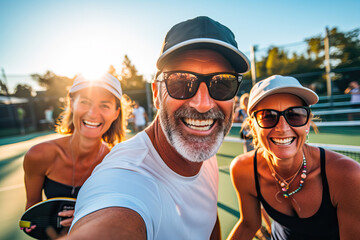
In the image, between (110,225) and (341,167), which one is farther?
(341,167)

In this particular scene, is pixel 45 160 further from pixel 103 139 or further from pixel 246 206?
pixel 246 206

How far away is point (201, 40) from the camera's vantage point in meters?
1.33

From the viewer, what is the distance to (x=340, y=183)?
5.47 feet

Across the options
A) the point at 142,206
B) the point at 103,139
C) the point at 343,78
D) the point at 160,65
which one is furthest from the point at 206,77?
the point at 343,78

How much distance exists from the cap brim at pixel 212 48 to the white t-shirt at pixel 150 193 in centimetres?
70

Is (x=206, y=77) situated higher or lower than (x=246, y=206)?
higher

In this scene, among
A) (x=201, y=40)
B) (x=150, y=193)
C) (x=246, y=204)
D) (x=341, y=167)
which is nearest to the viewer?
(x=150, y=193)

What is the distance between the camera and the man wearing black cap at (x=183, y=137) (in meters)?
1.24

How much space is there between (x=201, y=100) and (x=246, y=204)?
1551mm

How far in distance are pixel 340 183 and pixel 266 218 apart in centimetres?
157

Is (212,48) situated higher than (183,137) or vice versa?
(212,48)

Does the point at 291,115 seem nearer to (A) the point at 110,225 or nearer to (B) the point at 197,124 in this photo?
(B) the point at 197,124

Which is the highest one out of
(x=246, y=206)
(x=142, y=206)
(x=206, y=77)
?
(x=206, y=77)

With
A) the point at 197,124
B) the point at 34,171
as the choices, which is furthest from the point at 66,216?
the point at 197,124
